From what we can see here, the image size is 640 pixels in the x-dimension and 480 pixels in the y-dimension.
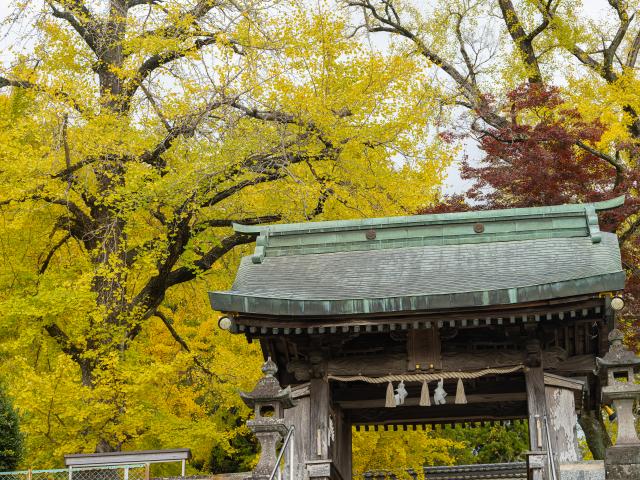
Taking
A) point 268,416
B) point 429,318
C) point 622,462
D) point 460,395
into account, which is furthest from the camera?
point 460,395

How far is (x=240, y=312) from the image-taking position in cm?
1124

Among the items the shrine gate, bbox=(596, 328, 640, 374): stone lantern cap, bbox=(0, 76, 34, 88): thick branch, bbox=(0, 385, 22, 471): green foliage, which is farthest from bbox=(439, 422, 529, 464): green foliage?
bbox=(596, 328, 640, 374): stone lantern cap

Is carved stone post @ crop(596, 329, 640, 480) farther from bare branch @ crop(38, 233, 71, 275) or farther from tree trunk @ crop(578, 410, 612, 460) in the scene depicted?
bare branch @ crop(38, 233, 71, 275)

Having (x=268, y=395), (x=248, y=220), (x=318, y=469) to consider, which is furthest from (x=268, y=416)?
(x=248, y=220)

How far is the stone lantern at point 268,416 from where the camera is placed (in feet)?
33.5

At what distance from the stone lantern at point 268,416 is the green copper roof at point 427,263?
3.41ft

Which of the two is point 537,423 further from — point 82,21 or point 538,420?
point 82,21

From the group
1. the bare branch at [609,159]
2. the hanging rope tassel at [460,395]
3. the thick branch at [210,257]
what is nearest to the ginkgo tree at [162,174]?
the thick branch at [210,257]

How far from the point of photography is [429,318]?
11141 millimetres

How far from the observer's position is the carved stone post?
10.1 meters

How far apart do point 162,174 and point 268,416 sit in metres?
11.5

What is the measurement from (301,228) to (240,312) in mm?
2733

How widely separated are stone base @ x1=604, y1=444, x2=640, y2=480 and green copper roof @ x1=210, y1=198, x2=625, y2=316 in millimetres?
1968

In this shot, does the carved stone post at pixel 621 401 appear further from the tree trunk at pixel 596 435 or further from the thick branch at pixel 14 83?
the thick branch at pixel 14 83
